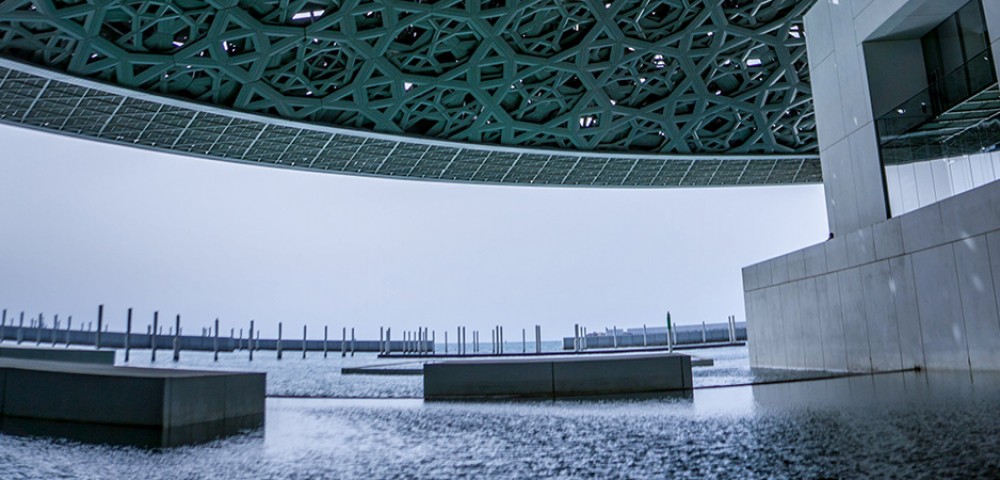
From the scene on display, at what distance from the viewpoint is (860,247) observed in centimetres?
1238

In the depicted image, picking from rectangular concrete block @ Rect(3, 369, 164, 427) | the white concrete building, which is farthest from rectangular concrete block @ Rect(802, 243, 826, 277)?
rectangular concrete block @ Rect(3, 369, 164, 427)

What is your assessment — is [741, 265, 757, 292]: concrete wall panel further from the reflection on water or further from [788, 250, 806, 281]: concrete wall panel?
the reflection on water

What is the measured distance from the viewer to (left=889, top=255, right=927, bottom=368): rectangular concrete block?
10766mm

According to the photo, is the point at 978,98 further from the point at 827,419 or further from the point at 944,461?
the point at 944,461

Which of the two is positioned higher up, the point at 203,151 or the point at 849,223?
the point at 203,151

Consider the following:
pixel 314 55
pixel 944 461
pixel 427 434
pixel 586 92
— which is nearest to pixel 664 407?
pixel 427 434

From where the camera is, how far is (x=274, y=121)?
3056 cm

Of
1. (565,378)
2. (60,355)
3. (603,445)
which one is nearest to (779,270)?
(565,378)

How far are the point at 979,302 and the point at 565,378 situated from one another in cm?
587

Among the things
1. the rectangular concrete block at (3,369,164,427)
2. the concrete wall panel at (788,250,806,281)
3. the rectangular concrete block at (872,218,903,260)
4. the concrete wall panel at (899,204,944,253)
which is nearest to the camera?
the rectangular concrete block at (3,369,164,427)

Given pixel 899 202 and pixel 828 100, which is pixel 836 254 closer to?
pixel 899 202

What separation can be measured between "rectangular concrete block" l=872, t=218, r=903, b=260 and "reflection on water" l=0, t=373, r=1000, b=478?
5.53 metres

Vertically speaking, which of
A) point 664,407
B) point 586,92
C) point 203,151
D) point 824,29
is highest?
point 586,92

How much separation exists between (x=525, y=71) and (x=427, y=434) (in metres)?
28.5
